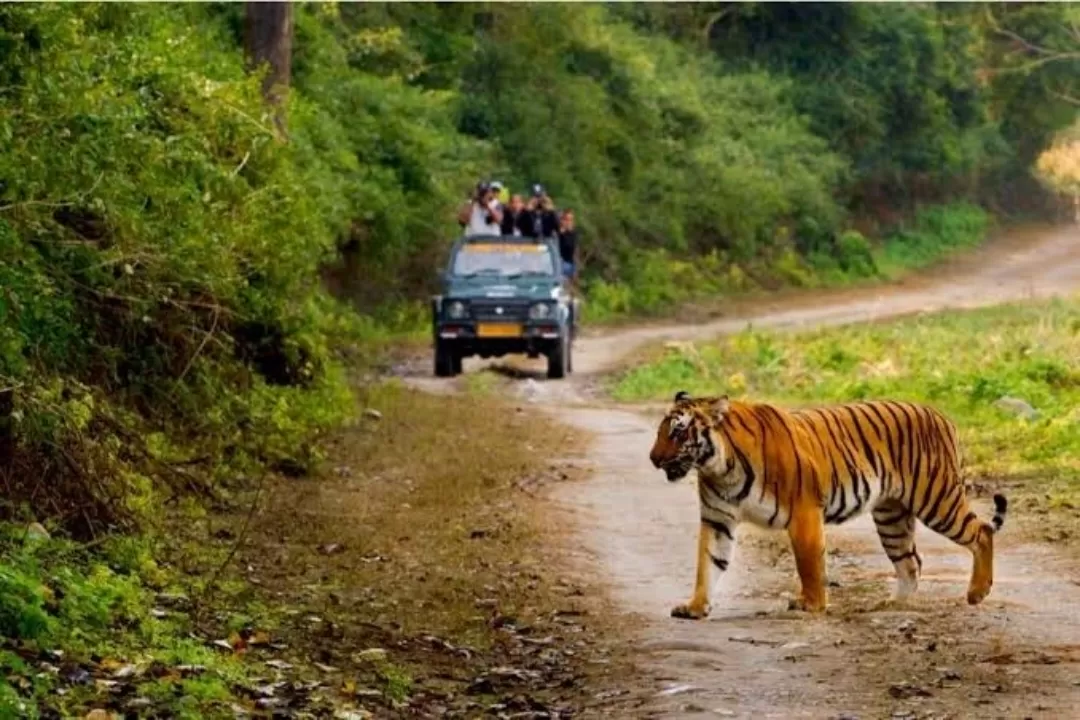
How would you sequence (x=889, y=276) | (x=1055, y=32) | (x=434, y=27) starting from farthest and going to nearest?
1. (x=1055, y=32)
2. (x=889, y=276)
3. (x=434, y=27)

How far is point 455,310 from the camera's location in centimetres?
2811

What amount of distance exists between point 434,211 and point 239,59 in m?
14.5

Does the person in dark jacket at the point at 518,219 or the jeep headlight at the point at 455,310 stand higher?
the person in dark jacket at the point at 518,219

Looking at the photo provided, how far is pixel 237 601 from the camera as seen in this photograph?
10445 millimetres

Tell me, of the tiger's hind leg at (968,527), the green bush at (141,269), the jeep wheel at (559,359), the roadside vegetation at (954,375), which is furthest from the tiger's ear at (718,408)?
the jeep wheel at (559,359)

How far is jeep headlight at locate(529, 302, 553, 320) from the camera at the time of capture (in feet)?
92.0

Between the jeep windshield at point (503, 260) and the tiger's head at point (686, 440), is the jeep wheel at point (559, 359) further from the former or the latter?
the tiger's head at point (686, 440)

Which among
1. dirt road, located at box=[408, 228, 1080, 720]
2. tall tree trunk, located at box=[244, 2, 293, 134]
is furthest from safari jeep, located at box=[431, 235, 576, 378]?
dirt road, located at box=[408, 228, 1080, 720]

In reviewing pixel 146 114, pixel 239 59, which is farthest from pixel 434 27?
pixel 146 114

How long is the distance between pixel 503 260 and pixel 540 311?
1249 millimetres

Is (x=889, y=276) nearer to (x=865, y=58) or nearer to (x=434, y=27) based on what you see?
(x=865, y=58)

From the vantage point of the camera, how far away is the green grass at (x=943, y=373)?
18.3m

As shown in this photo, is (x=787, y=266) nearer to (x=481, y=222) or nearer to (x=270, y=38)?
(x=481, y=222)

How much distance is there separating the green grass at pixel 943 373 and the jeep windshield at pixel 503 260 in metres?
1.89
